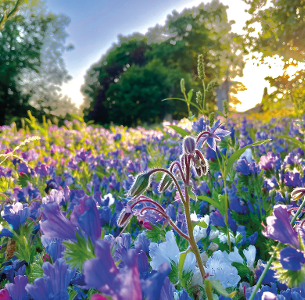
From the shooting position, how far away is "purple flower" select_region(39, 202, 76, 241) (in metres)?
0.50

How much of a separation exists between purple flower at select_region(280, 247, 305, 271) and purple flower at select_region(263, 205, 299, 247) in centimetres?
2

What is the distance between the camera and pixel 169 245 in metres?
0.85

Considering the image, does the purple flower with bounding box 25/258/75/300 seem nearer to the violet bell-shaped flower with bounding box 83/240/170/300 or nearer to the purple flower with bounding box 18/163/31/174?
the violet bell-shaped flower with bounding box 83/240/170/300

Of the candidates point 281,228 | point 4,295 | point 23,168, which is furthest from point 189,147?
point 23,168

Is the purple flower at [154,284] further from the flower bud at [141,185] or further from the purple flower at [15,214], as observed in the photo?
the purple flower at [15,214]

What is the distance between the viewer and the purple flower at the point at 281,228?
1.76ft

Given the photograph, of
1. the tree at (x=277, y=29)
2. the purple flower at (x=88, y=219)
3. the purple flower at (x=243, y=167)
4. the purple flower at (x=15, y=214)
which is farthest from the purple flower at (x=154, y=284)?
the tree at (x=277, y=29)

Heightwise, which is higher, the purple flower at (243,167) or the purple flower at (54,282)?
the purple flower at (243,167)

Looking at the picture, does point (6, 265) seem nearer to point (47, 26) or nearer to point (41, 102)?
point (41, 102)

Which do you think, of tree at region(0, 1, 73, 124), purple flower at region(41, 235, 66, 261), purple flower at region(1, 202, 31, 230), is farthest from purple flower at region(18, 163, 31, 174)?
tree at region(0, 1, 73, 124)

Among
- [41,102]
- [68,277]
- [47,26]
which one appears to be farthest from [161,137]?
[47,26]

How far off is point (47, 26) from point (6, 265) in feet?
91.3

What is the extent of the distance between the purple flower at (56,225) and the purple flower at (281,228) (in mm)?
384

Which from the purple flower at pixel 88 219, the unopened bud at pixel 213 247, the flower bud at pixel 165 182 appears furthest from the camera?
the unopened bud at pixel 213 247
